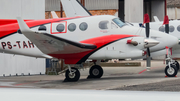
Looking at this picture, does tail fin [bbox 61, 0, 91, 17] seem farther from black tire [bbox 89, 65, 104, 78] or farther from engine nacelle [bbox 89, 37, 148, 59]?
engine nacelle [bbox 89, 37, 148, 59]

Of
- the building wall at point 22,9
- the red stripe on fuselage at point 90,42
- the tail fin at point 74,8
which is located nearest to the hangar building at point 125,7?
the building wall at point 22,9

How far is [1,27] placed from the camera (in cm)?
1271

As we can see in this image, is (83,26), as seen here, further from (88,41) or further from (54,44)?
(54,44)

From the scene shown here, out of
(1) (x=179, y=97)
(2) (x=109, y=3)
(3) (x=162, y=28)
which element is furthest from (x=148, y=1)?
(1) (x=179, y=97)

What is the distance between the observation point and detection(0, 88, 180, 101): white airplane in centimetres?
135

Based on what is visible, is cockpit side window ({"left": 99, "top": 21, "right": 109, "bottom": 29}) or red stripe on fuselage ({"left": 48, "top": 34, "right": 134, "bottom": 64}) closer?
red stripe on fuselage ({"left": 48, "top": 34, "right": 134, "bottom": 64})

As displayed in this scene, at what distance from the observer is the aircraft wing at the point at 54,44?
1013 centimetres

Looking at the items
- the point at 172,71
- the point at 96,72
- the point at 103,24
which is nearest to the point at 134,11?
the point at 96,72

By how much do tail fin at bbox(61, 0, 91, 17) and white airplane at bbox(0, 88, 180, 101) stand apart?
47.7 ft

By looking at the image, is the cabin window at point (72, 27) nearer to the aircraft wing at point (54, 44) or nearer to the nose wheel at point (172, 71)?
the aircraft wing at point (54, 44)

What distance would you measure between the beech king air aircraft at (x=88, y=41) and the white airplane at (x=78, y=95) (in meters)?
9.73

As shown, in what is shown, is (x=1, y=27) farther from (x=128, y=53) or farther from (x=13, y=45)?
(x=128, y=53)

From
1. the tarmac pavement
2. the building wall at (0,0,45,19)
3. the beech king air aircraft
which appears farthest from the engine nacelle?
the building wall at (0,0,45,19)

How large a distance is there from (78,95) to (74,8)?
14.8m
